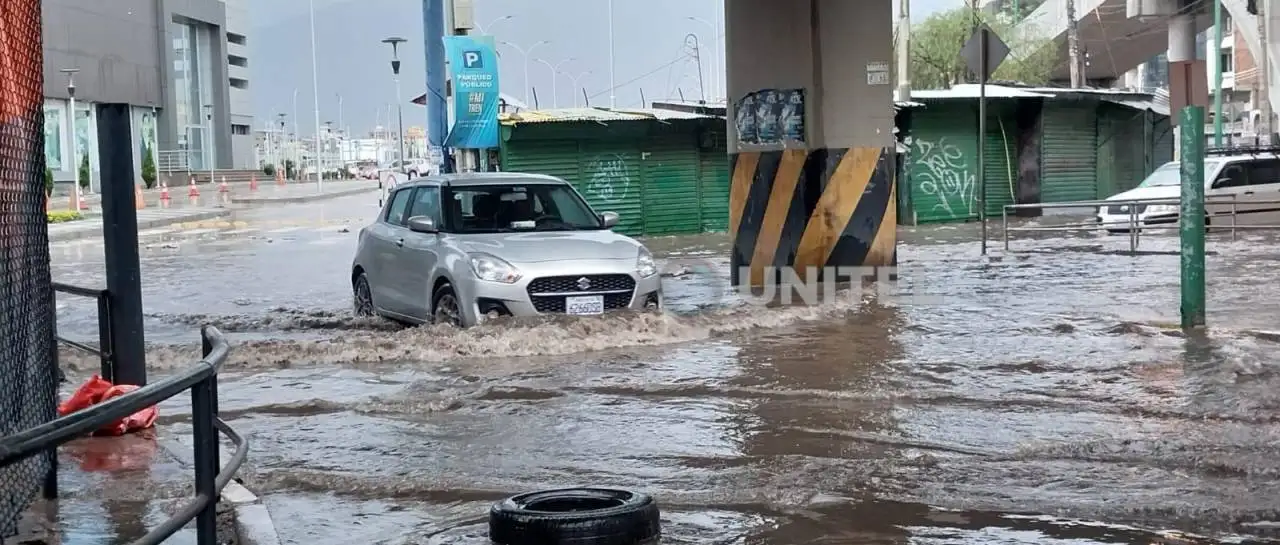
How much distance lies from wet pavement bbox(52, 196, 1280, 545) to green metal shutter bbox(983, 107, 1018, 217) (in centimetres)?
1462

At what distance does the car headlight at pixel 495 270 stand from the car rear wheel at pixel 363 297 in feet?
8.23

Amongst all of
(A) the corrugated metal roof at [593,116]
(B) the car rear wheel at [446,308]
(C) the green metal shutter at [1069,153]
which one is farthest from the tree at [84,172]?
(B) the car rear wheel at [446,308]

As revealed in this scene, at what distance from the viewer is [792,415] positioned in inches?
322

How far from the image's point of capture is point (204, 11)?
101688mm

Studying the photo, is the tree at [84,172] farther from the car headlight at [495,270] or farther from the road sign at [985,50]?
the car headlight at [495,270]

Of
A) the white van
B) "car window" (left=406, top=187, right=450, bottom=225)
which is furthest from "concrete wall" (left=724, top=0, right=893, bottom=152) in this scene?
the white van

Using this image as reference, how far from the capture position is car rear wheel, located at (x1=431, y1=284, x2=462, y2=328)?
1142 centimetres

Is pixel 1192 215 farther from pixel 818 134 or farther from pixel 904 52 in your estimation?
pixel 904 52

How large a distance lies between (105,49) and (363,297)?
6975 cm

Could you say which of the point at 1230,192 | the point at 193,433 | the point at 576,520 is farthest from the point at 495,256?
A: the point at 1230,192

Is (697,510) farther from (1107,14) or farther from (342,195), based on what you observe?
(342,195)

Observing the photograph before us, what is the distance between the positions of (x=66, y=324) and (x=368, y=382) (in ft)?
17.9

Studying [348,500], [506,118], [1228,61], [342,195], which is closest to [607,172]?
[506,118]

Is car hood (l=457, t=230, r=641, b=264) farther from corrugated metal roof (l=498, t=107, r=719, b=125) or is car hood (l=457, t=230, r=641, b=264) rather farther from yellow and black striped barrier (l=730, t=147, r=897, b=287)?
corrugated metal roof (l=498, t=107, r=719, b=125)
